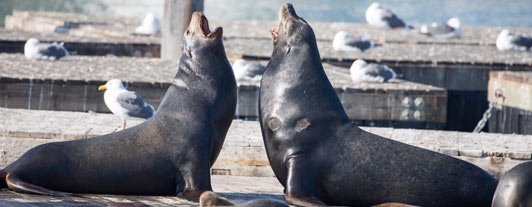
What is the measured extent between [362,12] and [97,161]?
50.4 m

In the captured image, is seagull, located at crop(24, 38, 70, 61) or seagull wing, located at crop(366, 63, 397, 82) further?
seagull, located at crop(24, 38, 70, 61)

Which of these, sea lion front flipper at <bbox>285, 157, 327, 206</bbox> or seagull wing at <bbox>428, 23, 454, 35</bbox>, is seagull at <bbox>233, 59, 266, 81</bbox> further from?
seagull wing at <bbox>428, 23, 454, 35</bbox>

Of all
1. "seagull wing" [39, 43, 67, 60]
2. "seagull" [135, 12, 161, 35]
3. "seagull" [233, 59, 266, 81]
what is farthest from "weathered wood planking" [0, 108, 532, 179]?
"seagull" [135, 12, 161, 35]

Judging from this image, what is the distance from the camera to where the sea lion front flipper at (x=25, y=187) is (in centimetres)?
507

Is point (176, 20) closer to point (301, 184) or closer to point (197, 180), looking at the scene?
point (197, 180)

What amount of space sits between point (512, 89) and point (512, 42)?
4432 mm

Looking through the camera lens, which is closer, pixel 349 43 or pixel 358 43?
pixel 349 43

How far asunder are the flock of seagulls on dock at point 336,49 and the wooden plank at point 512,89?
4.29 feet

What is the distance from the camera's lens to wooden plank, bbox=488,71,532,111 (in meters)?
10.8

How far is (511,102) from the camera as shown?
1120cm

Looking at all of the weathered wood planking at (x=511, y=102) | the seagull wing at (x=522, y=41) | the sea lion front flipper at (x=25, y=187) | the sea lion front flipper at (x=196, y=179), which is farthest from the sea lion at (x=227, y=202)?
the seagull wing at (x=522, y=41)

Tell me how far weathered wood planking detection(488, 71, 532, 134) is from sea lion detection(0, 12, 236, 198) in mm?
6272

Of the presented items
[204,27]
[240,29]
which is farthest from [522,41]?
[204,27]

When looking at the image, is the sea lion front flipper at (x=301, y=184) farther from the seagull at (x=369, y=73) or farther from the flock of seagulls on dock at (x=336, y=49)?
the seagull at (x=369, y=73)
